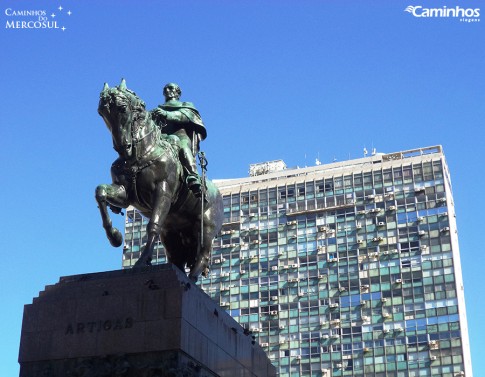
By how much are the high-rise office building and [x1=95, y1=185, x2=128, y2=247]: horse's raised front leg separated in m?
69.9

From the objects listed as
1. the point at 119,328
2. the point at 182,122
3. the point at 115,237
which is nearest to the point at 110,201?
the point at 115,237

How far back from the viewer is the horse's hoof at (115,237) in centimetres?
1717

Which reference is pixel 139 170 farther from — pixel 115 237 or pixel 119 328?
pixel 119 328

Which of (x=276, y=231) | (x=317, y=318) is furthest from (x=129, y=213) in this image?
(x=317, y=318)

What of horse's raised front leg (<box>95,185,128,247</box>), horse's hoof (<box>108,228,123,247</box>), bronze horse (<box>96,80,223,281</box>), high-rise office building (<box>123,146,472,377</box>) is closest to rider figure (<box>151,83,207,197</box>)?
bronze horse (<box>96,80,223,281</box>)

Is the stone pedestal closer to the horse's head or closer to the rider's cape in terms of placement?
the horse's head

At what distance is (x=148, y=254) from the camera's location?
1694cm

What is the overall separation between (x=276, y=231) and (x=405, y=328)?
18604 mm

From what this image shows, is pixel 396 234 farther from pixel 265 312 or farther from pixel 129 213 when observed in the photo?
pixel 129 213

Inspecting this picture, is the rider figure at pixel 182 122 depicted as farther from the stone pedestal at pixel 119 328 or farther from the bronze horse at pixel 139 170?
the stone pedestal at pixel 119 328

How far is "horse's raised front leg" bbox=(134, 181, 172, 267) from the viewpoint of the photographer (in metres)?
17.1

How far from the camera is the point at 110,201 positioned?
56.1 feet

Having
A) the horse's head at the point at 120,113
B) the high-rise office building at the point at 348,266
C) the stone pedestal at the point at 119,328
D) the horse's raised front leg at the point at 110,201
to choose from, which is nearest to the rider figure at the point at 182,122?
the horse's head at the point at 120,113

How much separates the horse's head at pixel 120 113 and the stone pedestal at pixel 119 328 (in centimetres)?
271
